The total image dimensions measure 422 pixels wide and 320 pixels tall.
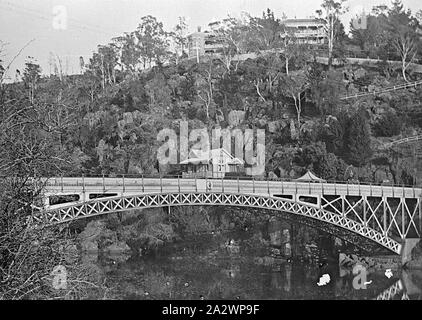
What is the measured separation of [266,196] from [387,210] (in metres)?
4.92

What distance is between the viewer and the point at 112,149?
30750 millimetres

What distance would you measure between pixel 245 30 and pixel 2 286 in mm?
37637

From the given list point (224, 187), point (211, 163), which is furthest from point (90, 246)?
point (224, 187)

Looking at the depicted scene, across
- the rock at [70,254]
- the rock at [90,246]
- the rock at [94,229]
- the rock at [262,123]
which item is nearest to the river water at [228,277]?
the rock at [90,246]

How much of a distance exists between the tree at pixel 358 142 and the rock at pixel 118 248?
9.01 m

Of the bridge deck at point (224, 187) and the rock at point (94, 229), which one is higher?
the bridge deck at point (224, 187)

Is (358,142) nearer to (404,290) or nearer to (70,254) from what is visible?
(404,290)

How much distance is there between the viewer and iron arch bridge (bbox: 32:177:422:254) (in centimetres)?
1859

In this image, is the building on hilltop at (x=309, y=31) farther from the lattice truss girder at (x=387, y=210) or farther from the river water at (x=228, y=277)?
the lattice truss girder at (x=387, y=210)

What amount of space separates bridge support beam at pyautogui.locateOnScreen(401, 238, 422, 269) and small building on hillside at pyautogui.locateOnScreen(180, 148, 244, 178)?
23.8 ft

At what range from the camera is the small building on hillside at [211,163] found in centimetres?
2602

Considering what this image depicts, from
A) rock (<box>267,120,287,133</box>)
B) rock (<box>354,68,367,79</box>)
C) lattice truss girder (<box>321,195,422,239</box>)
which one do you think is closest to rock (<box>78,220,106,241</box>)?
rock (<box>267,120,287,133</box>)

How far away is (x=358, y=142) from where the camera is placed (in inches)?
1032

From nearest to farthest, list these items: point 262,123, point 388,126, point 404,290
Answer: point 404,290, point 388,126, point 262,123
